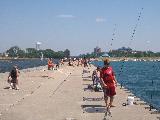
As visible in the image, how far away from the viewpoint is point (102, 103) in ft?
60.6

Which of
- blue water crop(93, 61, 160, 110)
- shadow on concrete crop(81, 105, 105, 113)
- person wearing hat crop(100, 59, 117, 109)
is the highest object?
person wearing hat crop(100, 59, 117, 109)

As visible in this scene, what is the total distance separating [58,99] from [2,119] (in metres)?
6.36

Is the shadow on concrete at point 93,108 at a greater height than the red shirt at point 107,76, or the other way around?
the red shirt at point 107,76

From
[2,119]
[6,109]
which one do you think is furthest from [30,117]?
[6,109]

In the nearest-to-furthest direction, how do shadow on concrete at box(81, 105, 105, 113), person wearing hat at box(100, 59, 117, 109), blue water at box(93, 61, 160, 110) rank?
person wearing hat at box(100, 59, 117, 109)
shadow on concrete at box(81, 105, 105, 113)
blue water at box(93, 61, 160, 110)

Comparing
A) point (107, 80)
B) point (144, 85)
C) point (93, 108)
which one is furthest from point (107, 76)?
point (144, 85)

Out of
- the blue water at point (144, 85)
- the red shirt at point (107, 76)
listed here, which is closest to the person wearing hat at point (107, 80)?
the red shirt at point (107, 76)

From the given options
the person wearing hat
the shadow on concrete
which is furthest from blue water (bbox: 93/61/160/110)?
the person wearing hat

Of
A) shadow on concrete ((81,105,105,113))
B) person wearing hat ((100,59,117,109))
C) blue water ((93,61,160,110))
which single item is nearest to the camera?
person wearing hat ((100,59,117,109))

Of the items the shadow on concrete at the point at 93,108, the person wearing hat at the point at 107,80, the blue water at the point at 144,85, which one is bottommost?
the blue water at the point at 144,85

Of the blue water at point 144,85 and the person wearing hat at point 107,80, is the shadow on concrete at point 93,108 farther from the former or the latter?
the blue water at point 144,85

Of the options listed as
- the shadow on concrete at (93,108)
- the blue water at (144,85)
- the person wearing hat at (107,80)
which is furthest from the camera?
the blue water at (144,85)

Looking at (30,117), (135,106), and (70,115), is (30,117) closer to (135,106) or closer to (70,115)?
(70,115)

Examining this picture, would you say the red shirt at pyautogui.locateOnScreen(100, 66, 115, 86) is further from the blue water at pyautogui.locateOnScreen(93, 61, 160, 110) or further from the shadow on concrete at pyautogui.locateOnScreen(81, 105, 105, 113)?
the blue water at pyautogui.locateOnScreen(93, 61, 160, 110)
